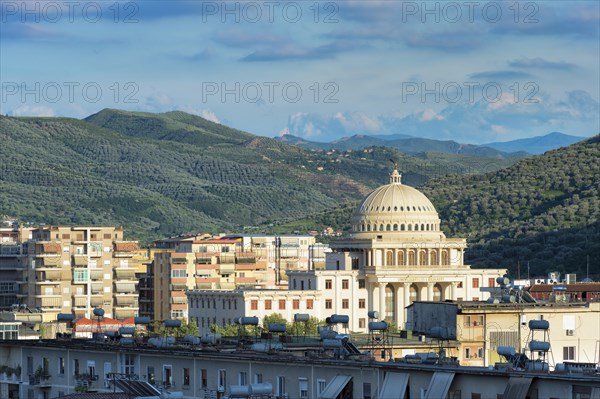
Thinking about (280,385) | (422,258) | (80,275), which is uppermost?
(422,258)

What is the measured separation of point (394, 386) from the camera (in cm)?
5384

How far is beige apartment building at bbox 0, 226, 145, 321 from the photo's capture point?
609ft

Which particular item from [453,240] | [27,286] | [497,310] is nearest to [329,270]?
[453,240]

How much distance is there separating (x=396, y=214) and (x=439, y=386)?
136 metres

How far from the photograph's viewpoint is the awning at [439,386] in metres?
52.0

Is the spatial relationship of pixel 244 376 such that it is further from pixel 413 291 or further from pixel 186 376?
pixel 413 291

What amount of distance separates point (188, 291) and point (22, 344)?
10779 centimetres

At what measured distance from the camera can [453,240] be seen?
7411 inches

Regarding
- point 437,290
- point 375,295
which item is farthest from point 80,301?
point 437,290

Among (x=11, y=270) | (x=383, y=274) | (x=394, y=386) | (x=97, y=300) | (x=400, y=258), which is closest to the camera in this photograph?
(x=394, y=386)

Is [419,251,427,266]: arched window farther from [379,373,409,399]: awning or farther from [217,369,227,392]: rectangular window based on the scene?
[379,373,409,399]: awning

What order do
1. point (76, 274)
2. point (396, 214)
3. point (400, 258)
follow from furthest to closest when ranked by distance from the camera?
point (396, 214)
point (400, 258)
point (76, 274)

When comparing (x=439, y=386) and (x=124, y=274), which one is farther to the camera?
(x=124, y=274)

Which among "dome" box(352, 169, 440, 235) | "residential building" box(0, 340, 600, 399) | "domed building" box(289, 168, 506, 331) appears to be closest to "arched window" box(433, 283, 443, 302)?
"domed building" box(289, 168, 506, 331)
